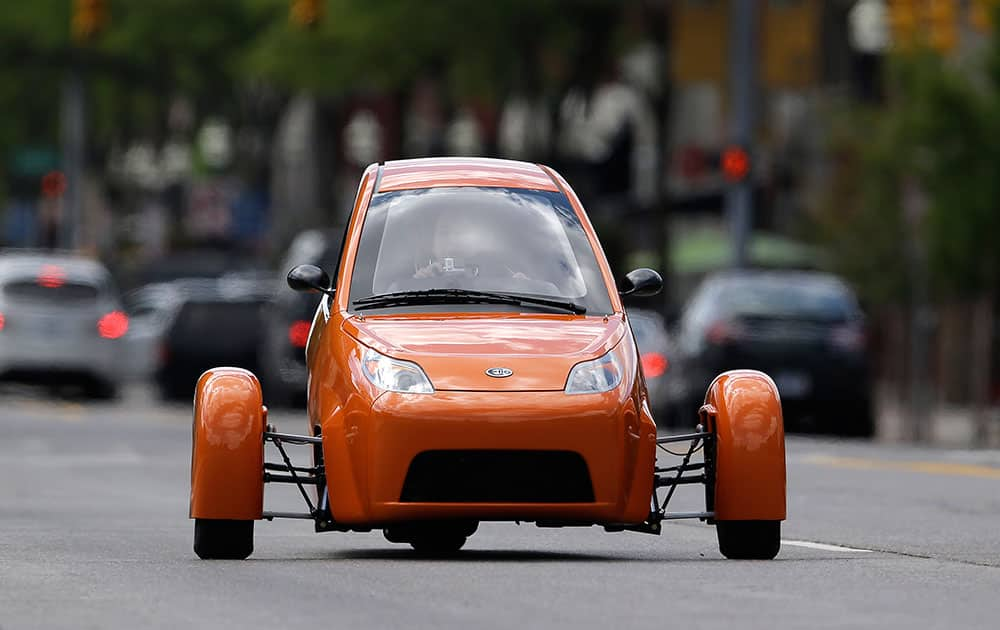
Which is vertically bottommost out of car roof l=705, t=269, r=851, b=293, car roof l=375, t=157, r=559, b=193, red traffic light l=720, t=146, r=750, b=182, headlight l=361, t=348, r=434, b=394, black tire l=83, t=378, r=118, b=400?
black tire l=83, t=378, r=118, b=400

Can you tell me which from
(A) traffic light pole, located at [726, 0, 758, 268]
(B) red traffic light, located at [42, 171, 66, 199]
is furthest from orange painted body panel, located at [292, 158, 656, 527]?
(B) red traffic light, located at [42, 171, 66, 199]

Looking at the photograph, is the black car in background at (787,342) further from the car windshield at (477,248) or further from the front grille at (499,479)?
the front grille at (499,479)

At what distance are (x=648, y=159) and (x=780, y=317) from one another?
41439 millimetres

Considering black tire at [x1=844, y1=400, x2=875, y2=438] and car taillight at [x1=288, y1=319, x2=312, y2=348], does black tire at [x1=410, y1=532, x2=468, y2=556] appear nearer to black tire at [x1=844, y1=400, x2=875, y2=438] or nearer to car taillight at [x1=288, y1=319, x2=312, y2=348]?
black tire at [x1=844, y1=400, x2=875, y2=438]

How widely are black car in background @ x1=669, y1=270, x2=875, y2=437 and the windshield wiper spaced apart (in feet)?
50.2

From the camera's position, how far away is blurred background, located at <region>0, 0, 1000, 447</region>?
32.4 m

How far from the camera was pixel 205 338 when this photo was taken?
37.3m

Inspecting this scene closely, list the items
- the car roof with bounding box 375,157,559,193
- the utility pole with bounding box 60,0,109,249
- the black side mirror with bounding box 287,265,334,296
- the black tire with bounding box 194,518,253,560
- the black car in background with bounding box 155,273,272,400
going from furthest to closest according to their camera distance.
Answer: the utility pole with bounding box 60,0,109,249, the black car in background with bounding box 155,273,272,400, the car roof with bounding box 375,157,559,193, the black side mirror with bounding box 287,265,334,296, the black tire with bounding box 194,518,253,560

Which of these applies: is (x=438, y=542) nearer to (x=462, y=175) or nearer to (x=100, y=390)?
(x=462, y=175)

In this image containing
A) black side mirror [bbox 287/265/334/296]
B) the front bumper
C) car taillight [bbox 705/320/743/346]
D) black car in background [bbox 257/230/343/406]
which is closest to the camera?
the front bumper

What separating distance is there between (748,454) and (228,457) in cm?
224

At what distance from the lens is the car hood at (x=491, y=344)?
12.2 meters

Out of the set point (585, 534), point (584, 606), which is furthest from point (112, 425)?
point (584, 606)

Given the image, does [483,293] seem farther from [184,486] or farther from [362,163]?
[362,163]
